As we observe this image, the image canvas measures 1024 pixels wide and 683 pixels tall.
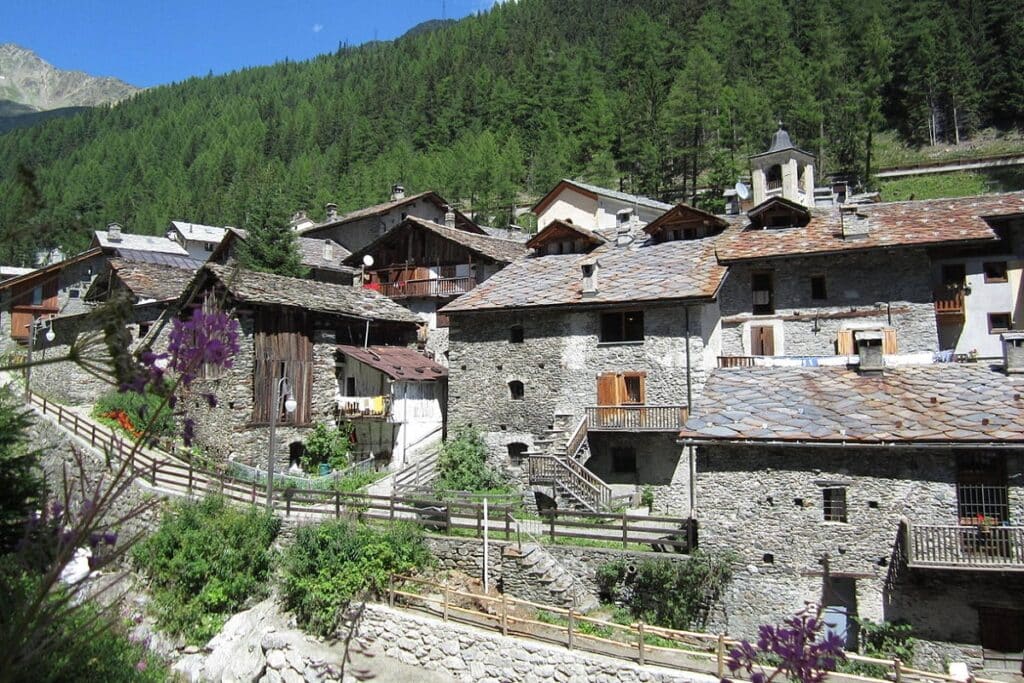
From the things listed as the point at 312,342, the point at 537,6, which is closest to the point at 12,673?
the point at 312,342

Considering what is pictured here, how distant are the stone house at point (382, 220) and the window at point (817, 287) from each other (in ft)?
90.5

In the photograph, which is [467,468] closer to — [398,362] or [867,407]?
[398,362]

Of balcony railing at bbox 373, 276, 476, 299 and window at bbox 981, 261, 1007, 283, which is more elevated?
balcony railing at bbox 373, 276, 476, 299

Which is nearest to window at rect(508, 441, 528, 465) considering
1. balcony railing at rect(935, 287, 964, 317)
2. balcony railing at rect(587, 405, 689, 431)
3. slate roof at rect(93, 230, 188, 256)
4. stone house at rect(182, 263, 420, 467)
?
balcony railing at rect(587, 405, 689, 431)

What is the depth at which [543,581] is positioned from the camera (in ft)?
61.8

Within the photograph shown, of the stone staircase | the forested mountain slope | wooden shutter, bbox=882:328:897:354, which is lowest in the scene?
the stone staircase

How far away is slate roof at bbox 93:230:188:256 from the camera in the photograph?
56125mm

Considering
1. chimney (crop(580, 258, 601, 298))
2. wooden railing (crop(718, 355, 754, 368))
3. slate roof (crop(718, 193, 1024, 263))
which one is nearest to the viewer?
wooden railing (crop(718, 355, 754, 368))

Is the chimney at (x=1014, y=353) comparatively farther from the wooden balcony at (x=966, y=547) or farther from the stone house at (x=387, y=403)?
the stone house at (x=387, y=403)

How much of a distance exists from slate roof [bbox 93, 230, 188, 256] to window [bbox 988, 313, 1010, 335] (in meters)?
51.3

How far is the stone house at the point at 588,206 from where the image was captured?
161ft

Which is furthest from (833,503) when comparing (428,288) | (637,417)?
(428,288)

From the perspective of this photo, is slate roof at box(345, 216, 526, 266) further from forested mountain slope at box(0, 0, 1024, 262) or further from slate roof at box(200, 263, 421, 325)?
forested mountain slope at box(0, 0, 1024, 262)

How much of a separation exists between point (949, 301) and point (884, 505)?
14002 millimetres
